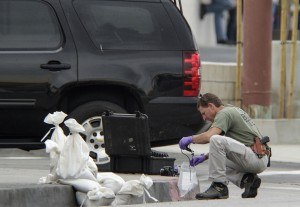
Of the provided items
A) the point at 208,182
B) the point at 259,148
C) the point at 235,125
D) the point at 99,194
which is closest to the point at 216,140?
the point at 235,125

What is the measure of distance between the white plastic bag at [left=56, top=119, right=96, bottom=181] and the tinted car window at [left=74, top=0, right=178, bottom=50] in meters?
Result: 2.92

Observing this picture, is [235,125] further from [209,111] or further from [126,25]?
[126,25]

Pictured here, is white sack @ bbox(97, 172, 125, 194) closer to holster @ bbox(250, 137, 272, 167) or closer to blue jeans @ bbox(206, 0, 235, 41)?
holster @ bbox(250, 137, 272, 167)

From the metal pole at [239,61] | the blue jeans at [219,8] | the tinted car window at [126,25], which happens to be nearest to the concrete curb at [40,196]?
the tinted car window at [126,25]

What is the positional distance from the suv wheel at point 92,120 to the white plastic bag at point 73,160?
105 inches

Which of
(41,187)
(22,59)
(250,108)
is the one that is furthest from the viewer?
(250,108)

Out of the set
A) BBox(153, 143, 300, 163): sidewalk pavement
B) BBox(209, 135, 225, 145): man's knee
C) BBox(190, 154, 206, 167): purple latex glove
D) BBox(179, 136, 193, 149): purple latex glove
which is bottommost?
BBox(153, 143, 300, 163): sidewalk pavement

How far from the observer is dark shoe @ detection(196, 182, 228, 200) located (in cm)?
1130

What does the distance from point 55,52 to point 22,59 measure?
0.33 metres

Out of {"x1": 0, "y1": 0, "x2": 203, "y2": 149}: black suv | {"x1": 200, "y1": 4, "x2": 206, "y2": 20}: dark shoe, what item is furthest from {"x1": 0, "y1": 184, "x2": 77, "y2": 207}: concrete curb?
{"x1": 200, "y1": 4, "x2": 206, "y2": 20}: dark shoe

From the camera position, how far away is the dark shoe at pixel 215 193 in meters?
11.3

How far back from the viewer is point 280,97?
1864 cm

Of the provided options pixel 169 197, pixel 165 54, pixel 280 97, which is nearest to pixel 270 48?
pixel 280 97

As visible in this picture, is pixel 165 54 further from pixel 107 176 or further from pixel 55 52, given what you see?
pixel 107 176
